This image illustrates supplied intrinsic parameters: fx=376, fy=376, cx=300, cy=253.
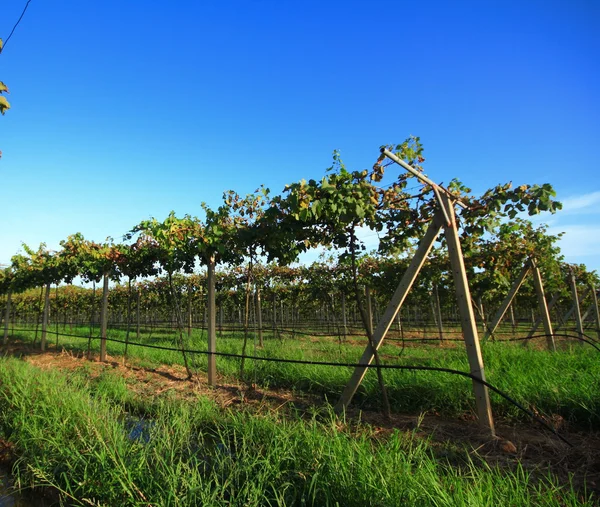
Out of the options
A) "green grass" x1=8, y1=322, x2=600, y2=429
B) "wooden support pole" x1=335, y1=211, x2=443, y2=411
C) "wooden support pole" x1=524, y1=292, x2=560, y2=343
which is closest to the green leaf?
"wooden support pole" x1=335, y1=211, x2=443, y2=411

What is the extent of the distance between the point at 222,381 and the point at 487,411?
4897 mm

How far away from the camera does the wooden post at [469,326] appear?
3887 millimetres

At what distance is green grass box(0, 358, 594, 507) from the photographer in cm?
229

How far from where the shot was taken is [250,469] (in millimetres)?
2688

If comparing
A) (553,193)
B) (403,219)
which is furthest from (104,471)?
(553,193)

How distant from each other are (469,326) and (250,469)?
2715 millimetres

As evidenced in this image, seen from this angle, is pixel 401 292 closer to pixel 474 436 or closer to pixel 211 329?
pixel 474 436

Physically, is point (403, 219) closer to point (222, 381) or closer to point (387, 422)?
point (387, 422)

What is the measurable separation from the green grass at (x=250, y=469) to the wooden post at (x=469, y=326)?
742 mm

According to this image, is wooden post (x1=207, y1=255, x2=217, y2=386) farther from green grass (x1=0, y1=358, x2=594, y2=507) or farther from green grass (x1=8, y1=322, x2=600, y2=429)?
green grass (x1=0, y1=358, x2=594, y2=507)

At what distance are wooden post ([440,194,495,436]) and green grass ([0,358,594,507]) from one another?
2.44ft

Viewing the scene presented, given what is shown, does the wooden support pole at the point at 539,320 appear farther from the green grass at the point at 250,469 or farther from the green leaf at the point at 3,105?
the green leaf at the point at 3,105

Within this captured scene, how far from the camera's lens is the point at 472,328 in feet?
13.4

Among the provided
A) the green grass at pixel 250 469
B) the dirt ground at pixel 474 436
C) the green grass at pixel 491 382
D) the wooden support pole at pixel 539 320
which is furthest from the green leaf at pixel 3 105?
the wooden support pole at pixel 539 320
